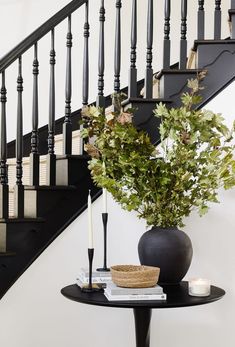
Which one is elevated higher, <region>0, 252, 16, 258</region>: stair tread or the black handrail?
the black handrail

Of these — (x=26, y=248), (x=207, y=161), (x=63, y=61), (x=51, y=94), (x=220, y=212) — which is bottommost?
(x=26, y=248)

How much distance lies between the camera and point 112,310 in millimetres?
2600

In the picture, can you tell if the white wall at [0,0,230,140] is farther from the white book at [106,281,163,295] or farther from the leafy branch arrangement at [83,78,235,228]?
the white book at [106,281,163,295]

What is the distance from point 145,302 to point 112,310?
79cm

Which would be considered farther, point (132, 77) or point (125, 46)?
point (125, 46)

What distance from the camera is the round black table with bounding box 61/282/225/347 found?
183 cm

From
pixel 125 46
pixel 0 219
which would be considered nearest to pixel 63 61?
pixel 125 46

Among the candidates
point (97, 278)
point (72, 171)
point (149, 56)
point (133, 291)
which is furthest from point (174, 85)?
point (133, 291)

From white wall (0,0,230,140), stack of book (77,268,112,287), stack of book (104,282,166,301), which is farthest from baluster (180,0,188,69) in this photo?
white wall (0,0,230,140)

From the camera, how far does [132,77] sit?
2.62 metres

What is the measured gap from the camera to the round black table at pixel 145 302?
6.00ft

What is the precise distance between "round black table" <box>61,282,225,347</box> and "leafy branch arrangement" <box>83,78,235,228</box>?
293mm

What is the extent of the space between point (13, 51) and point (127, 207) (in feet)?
3.22

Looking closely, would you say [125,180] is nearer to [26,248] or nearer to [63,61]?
[26,248]
